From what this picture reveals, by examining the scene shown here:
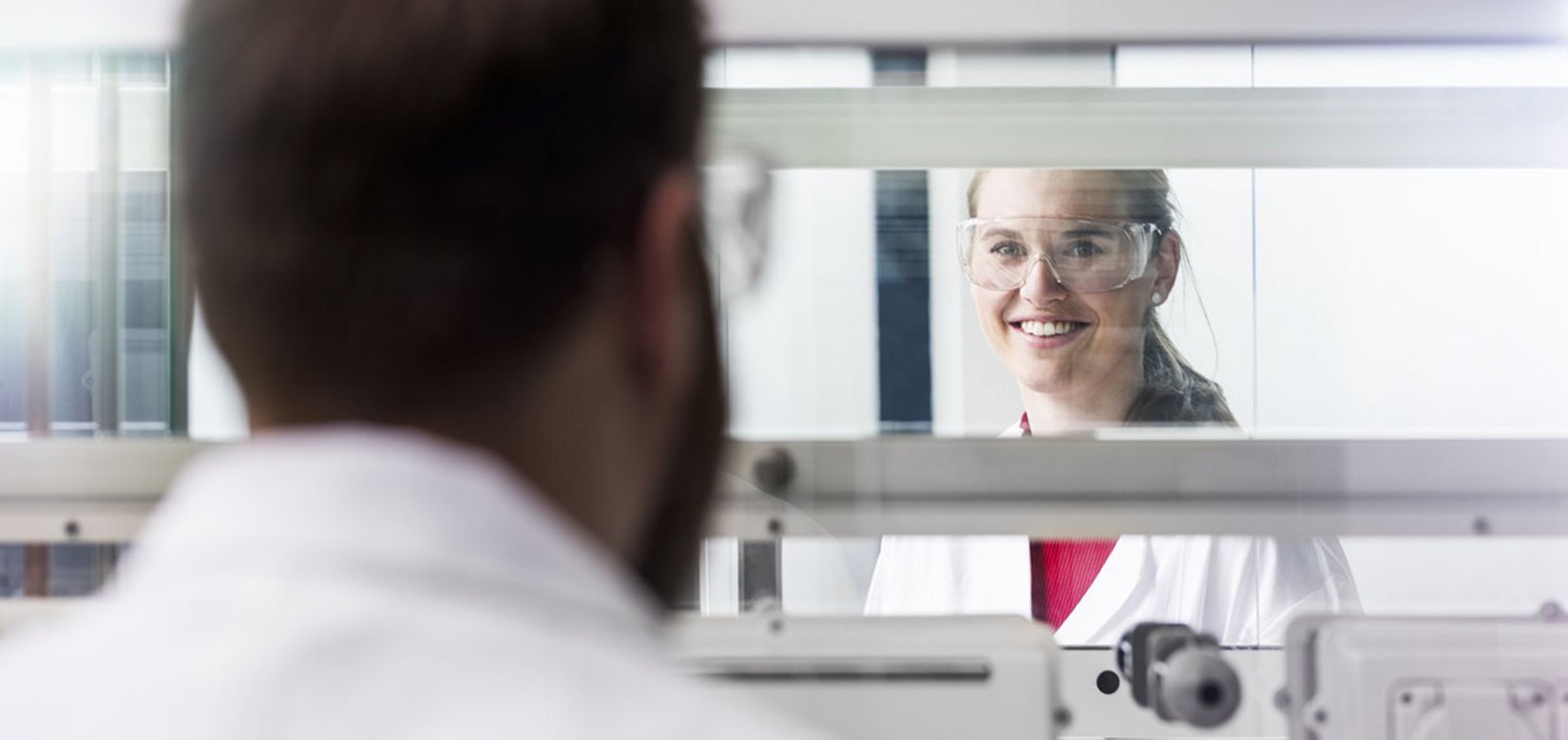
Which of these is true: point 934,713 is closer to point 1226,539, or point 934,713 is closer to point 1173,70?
point 1226,539

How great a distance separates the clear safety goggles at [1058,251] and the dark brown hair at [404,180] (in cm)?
86

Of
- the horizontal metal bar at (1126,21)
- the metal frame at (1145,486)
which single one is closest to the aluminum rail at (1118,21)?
the horizontal metal bar at (1126,21)

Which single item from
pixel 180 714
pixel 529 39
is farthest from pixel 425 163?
pixel 180 714

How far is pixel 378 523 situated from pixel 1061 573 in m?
1.06

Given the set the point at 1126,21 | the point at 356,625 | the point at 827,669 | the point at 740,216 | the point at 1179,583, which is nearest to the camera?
the point at 356,625

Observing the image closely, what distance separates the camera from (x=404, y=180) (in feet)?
1.47

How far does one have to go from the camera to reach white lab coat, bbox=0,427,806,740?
1.30 feet

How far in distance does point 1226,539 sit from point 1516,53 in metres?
0.57

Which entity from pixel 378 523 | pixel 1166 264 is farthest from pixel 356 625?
pixel 1166 264

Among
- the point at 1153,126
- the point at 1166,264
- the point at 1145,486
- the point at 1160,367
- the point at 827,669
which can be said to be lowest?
the point at 827,669

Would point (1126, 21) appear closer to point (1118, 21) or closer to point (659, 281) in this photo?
point (1118, 21)

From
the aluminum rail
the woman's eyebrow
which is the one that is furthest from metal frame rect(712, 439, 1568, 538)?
the aluminum rail

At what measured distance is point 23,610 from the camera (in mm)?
1228

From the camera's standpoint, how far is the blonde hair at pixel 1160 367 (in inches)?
50.4
